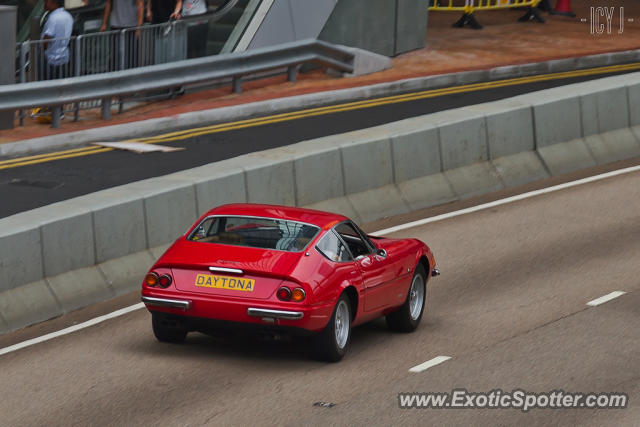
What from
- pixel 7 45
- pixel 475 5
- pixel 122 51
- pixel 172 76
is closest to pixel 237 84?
→ pixel 172 76

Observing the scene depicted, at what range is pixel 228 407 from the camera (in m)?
9.16

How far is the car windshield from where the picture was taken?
35.1 ft

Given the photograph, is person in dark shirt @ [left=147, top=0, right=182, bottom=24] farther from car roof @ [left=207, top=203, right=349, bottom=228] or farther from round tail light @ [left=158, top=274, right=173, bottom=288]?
round tail light @ [left=158, top=274, right=173, bottom=288]

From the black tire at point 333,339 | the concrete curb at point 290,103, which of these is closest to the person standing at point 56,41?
the concrete curb at point 290,103

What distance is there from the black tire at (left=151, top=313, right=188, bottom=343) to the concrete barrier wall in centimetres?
163

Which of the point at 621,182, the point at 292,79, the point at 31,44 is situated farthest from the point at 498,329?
the point at 292,79

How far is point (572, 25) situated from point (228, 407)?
27.6m

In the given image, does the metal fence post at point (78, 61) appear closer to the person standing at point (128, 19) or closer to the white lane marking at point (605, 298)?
the person standing at point (128, 19)

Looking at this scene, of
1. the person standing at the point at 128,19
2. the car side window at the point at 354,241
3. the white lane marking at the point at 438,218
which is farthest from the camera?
the person standing at the point at 128,19

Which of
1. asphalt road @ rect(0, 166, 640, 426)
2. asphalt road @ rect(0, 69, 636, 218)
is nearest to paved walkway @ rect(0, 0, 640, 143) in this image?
asphalt road @ rect(0, 69, 636, 218)

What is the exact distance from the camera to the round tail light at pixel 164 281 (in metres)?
10.4

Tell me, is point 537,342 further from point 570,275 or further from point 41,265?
point 41,265

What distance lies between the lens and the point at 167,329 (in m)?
11.0

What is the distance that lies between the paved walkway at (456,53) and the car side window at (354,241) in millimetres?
9063
